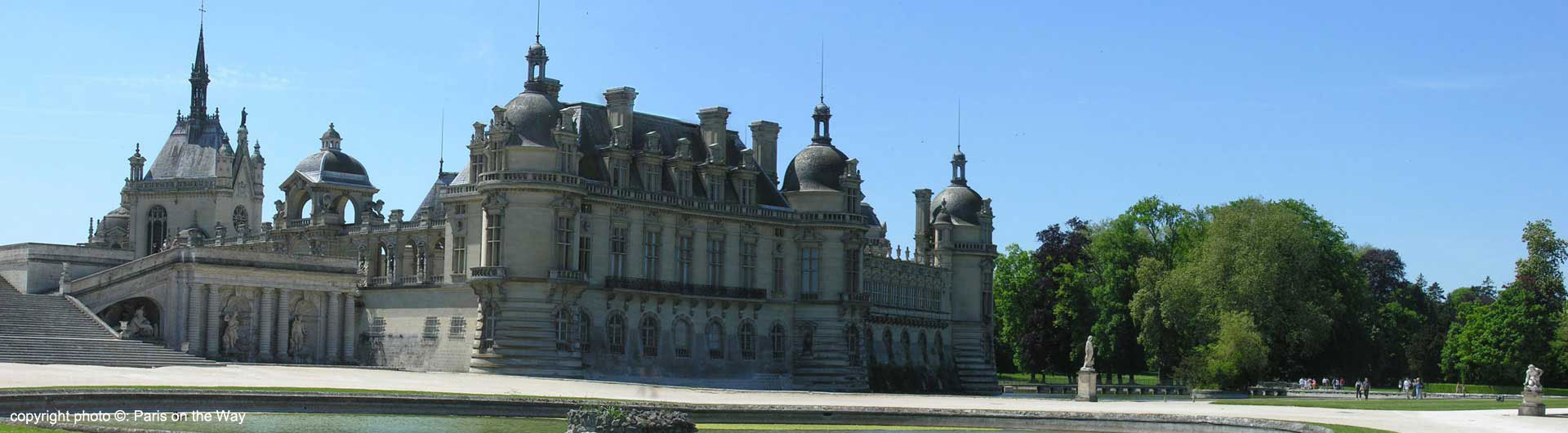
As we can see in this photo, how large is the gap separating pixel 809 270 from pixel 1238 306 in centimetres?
2143

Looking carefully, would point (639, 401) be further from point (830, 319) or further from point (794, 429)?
point (830, 319)

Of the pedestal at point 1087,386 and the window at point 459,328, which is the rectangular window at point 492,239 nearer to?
the window at point 459,328

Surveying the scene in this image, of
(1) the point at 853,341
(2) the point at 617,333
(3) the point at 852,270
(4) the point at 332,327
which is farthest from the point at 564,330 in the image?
(1) the point at 853,341

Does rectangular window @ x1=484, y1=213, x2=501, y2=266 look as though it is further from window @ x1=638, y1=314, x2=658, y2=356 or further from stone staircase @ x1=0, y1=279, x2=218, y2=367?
stone staircase @ x1=0, y1=279, x2=218, y2=367

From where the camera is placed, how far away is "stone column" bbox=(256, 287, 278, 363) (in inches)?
2724

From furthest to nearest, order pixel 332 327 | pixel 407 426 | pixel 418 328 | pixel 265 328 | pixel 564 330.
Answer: pixel 332 327
pixel 418 328
pixel 265 328
pixel 564 330
pixel 407 426

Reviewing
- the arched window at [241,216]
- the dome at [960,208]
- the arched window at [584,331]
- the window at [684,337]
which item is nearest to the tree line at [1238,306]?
the dome at [960,208]

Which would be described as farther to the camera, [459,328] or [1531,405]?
[459,328]

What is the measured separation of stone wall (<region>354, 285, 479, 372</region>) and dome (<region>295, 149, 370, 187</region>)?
37.5 feet

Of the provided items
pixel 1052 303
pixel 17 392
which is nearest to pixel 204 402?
pixel 17 392

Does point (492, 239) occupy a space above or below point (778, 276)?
above

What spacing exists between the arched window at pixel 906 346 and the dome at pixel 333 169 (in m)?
27.0

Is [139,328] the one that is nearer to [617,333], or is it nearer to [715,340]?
[617,333]

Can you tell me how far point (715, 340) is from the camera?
75.9 m
